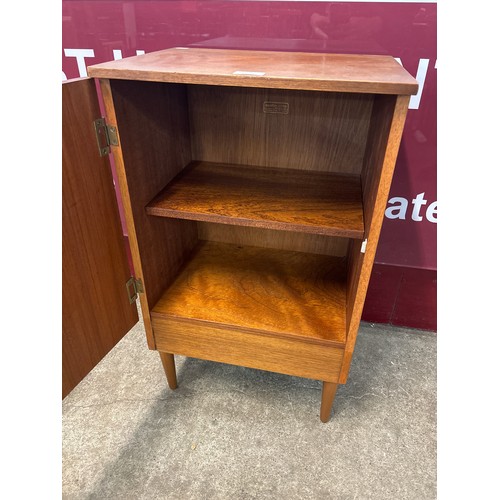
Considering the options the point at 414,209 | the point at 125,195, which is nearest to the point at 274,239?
the point at 414,209

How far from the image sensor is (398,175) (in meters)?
1.21

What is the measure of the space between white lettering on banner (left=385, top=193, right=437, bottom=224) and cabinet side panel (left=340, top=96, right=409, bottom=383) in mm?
322

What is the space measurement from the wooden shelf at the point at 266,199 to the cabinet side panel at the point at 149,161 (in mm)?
51

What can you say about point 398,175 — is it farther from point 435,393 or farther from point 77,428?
point 77,428

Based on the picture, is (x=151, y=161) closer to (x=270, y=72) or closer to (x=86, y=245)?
(x=86, y=245)

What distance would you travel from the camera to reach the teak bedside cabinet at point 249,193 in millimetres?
771

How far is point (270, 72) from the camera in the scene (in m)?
0.69

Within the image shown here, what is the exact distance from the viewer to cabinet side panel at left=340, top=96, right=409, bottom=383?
666 millimetres

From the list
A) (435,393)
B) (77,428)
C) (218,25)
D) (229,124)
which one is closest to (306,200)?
(229,124)

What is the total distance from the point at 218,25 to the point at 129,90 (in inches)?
17.3

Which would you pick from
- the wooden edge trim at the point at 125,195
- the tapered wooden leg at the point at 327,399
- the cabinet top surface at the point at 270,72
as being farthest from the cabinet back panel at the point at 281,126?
the tapered wooden leg at the point at 327,399

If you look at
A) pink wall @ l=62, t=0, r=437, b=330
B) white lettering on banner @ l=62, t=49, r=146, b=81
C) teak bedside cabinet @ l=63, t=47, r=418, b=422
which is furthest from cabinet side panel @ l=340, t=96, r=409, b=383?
white lettering on banner @ l=62, t=49, r=146, b=81

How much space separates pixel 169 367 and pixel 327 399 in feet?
1.64

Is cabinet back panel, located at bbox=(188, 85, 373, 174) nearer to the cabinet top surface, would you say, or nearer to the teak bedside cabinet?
the teak bedside cabinet
